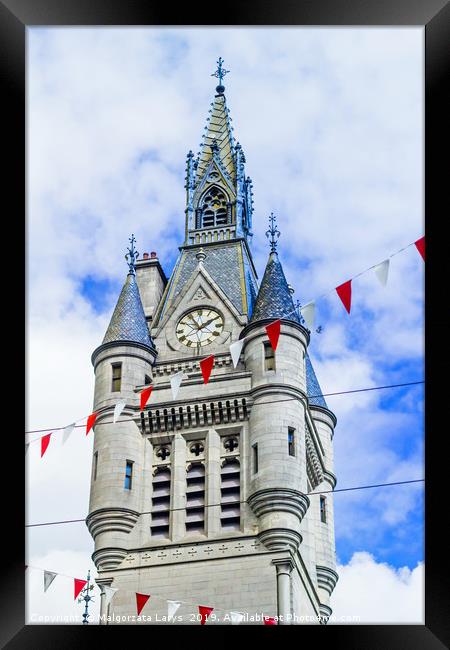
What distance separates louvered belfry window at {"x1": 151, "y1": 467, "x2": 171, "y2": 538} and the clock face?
18.3 ft

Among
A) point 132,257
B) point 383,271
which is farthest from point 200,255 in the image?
point 383,271

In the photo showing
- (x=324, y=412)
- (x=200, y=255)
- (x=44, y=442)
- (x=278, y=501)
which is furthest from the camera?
(x=324, y=412)

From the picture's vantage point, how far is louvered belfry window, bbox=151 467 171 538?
39.8 meters

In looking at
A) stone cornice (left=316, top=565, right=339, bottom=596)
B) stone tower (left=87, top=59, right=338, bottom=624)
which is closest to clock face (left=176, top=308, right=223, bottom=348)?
stone tower (left=87, top=59, right=338, bottom=624)

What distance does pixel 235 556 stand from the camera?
3819 centimetres

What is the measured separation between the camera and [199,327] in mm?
45562

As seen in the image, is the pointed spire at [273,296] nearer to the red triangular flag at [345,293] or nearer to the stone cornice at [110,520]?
the stone cornice at [110,520]

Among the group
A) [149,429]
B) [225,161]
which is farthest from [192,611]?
[225,161]

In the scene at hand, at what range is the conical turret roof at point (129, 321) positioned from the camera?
44000 mm

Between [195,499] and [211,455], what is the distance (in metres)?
1.52

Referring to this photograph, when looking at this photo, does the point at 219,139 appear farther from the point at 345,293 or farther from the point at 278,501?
the point at 345,293
